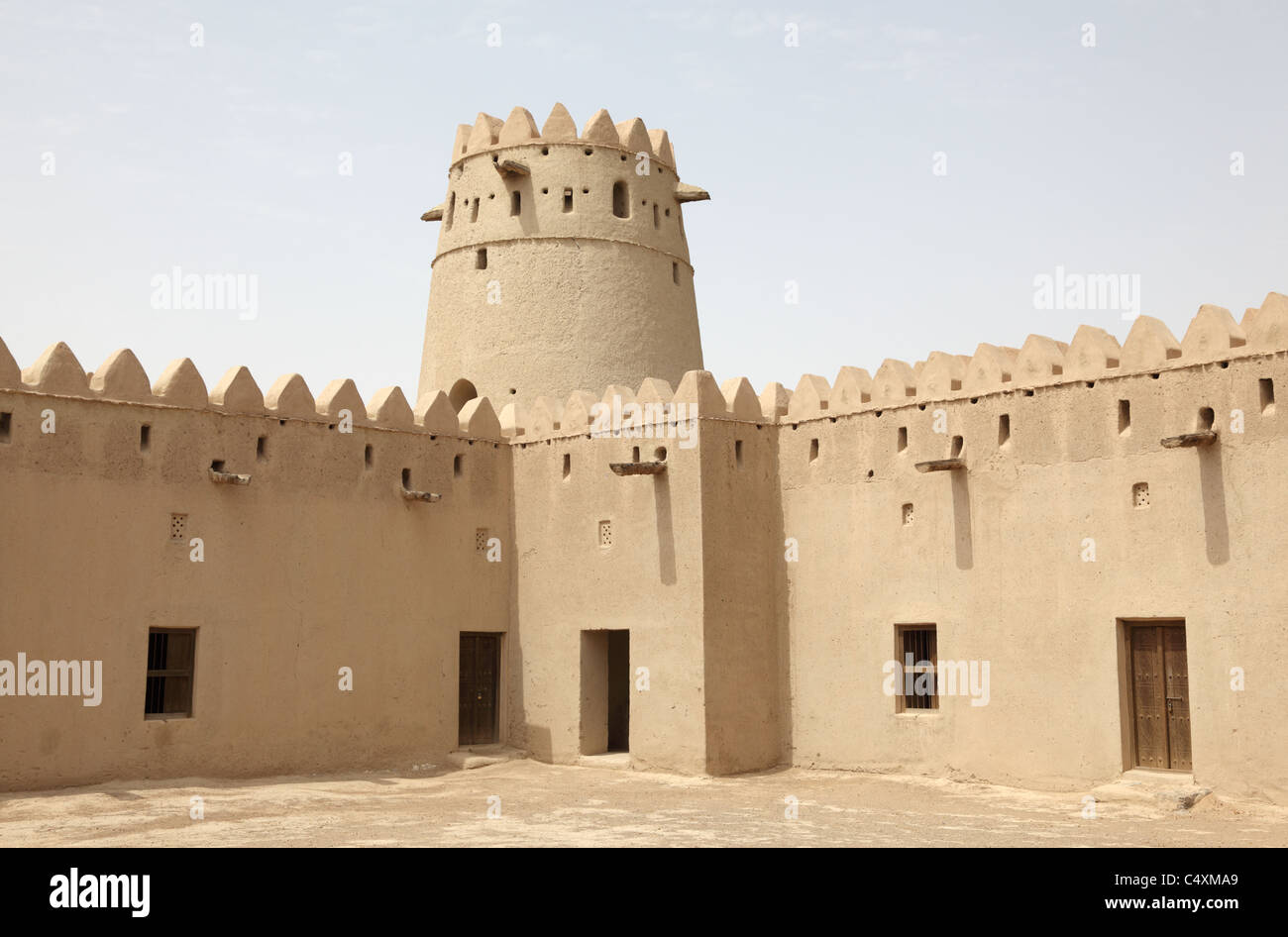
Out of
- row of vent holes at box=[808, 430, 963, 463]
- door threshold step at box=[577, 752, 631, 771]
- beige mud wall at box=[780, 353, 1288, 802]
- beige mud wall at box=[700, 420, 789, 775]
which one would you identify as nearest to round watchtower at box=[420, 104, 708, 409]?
beige mud wall at box=[700, 420, 789, 775]

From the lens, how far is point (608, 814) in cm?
1220

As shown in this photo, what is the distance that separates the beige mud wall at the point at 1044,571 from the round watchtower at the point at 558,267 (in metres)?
4.51

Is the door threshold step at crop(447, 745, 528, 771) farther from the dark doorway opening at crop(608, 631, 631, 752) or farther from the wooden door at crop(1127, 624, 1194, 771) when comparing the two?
the wooden door at crop(1127, 624, 1194, 771)

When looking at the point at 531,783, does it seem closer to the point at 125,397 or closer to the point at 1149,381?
the point at 125,397

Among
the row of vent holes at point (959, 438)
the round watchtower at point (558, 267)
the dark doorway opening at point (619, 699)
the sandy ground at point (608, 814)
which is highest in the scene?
the round watchtower at point (558, 267)

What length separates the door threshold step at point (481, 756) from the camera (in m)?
15.6

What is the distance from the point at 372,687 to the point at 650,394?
472 centimetres

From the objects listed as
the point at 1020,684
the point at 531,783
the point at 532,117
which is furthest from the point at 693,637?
the point at 532,117

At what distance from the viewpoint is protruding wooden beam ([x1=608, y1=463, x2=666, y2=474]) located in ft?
50.1

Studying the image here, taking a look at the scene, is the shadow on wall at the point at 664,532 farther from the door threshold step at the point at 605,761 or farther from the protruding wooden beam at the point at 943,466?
the protruding wooden beam at the point at 943,466

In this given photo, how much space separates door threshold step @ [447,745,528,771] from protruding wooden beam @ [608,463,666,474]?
374 cm

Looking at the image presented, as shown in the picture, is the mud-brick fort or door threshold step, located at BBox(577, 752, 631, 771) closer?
the mud-brick fort

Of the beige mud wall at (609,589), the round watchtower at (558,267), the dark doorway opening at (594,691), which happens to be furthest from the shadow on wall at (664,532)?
the round watchtower at (558,267)

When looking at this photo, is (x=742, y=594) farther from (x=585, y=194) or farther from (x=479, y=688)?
(x=585, y=194)
